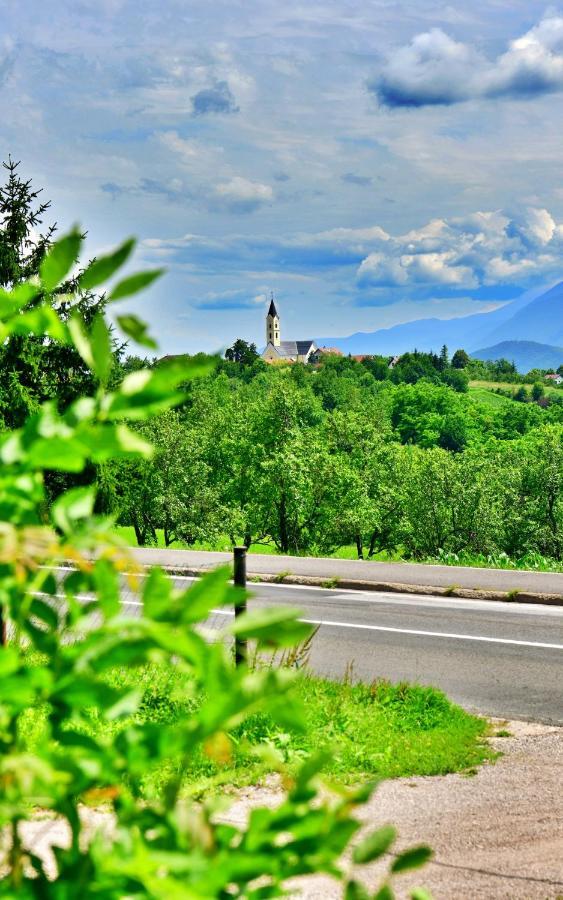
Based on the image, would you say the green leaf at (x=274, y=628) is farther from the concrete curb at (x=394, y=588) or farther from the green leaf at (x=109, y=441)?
the concrete curb at (x=394, y=588)

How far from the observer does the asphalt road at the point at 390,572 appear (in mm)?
14484

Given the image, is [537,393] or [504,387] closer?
[537,393]

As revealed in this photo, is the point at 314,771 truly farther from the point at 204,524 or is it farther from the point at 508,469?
the point at 508,469

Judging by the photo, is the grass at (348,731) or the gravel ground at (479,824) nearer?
the gravel ground at (479,824)

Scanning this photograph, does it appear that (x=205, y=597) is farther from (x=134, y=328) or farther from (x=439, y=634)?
(x=439, y=634)

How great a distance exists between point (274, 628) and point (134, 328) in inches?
14.6

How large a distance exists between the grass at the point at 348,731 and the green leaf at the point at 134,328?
5.28 m

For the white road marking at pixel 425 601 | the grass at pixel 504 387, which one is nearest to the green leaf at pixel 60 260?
the white road marking at pixel 425 601

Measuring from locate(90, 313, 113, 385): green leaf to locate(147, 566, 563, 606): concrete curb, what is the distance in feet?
39.7

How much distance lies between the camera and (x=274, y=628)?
3.10 ft

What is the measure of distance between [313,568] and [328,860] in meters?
15.8

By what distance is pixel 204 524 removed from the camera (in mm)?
49375

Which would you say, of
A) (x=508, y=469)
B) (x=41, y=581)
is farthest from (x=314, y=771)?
(x=508, y=469)

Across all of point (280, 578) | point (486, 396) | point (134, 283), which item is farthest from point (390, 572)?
point (486, 396)
